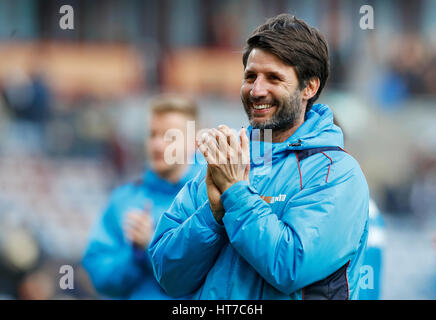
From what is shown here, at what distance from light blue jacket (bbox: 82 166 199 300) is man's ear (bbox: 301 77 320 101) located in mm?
1538

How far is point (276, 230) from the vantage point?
1840mm

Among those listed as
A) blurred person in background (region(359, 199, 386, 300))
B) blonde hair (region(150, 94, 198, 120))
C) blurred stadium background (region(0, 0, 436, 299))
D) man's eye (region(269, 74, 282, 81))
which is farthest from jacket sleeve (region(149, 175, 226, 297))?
blurred stadium background (region(0, 0, 436, 299))

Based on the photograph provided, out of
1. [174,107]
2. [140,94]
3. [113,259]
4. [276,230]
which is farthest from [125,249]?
[140,94]

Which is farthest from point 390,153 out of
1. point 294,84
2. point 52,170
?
point 294,84

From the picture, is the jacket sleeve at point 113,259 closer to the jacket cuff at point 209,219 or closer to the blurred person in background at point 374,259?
the blurred person in background at point 374,259

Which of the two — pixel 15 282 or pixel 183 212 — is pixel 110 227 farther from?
pixel 15 282

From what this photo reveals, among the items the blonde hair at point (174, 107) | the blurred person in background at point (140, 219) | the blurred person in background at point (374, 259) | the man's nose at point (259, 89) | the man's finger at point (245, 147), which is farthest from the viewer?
the blonde hair at point (174, 107)

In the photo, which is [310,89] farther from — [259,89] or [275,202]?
[275,202]

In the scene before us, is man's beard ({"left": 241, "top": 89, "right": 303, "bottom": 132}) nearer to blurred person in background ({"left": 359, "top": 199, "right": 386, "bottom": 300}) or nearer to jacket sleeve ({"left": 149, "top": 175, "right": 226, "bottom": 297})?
jacket sleeve ({"left": 149, "top": 175, "right": 226, "bottom": 297})

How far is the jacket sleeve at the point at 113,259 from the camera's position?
11.3ft

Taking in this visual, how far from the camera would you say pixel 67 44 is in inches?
399

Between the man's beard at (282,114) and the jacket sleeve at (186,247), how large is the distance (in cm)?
36

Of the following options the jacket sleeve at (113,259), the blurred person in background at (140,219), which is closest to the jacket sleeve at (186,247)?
the blurred person in background at (140,219)

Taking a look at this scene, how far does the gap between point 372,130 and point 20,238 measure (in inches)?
228
